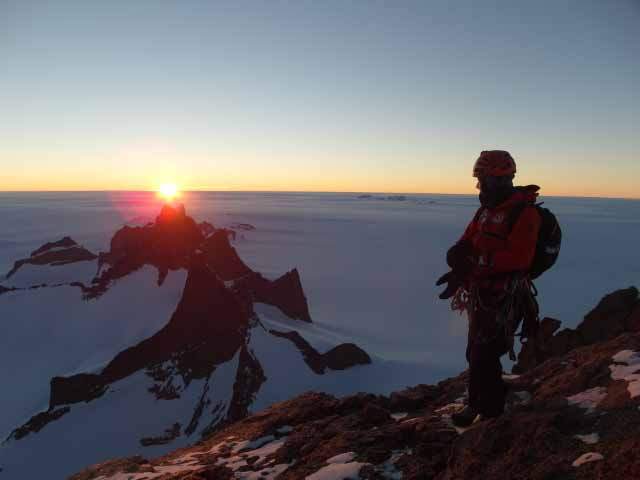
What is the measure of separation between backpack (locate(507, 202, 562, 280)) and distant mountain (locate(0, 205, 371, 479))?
21111 mm

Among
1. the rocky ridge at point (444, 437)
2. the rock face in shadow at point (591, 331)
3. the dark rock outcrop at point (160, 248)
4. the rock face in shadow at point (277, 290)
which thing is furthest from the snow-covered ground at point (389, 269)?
the rocky ridge at point (444, 437)

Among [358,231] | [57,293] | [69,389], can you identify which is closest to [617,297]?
[69,389]

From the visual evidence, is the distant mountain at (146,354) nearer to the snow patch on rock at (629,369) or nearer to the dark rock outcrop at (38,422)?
the dark rock outcrop at (38,422)

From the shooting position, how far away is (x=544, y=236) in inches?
160

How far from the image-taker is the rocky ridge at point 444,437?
3680 mm

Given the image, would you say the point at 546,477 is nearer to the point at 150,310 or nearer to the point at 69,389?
the point at 69,389

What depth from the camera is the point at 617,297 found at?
1313 cm

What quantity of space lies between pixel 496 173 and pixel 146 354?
26.2 meters

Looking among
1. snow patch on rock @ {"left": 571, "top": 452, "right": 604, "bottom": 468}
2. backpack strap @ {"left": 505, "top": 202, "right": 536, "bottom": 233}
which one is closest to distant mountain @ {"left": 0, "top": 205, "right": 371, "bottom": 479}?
snow patch on rock @ {"left": 571, "top": 452, "right": 604, "bottom": 468}

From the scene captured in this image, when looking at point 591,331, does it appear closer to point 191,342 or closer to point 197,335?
point 197,335

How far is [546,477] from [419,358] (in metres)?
31.9

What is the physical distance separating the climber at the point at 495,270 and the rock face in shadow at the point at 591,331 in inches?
357

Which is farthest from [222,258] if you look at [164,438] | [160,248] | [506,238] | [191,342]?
[506,238]

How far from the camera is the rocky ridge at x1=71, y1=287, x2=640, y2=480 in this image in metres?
3.68
